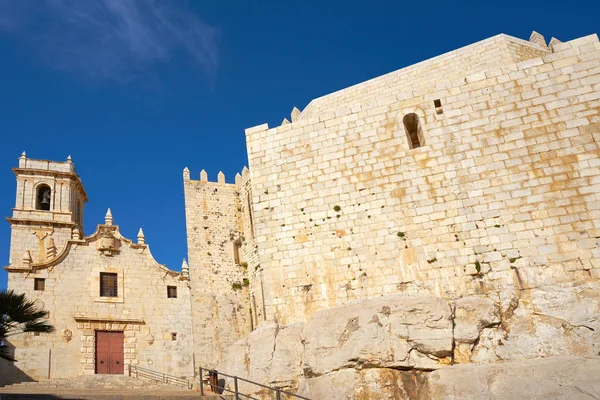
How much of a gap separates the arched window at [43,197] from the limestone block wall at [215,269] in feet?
21.5

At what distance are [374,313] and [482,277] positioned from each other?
106 inches

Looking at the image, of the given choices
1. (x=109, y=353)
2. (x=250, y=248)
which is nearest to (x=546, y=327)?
(x=109, y=353)

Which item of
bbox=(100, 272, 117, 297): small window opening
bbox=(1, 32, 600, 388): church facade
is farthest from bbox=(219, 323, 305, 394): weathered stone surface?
bbox=(100, 272, 117, 297): small window opening

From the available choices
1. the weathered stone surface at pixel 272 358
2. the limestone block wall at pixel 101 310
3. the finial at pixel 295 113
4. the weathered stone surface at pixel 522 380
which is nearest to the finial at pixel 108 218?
the limestone block wall at pixel 101 310

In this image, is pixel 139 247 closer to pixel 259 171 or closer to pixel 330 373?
pixel 259 171

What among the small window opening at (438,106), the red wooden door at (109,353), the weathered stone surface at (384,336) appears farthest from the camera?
the red wooden door at (109,353)

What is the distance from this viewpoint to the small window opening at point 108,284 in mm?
24656

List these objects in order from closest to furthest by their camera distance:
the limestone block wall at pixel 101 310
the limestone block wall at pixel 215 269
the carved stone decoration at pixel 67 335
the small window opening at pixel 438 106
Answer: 1. the small window opening at pixel 438 106
2. the limestone block wall at pixel 101 310
3. the carved stone decoration at pixel 67 335
4. the limestone block wall at pixel 215 269

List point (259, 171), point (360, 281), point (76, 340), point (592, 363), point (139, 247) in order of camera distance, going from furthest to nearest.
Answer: point (139, 247), point (76, 340), point (259, 171), point (360, 281), point (592, 363)

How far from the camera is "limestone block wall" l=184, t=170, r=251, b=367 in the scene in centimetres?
2586

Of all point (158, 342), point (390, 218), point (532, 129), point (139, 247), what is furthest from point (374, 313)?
point (139, 247)

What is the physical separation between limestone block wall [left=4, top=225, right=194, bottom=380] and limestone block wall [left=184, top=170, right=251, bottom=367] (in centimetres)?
73

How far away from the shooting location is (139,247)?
2623 centimetres

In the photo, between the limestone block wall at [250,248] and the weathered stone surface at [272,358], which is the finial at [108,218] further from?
the weathered stone surface at [272,358]
